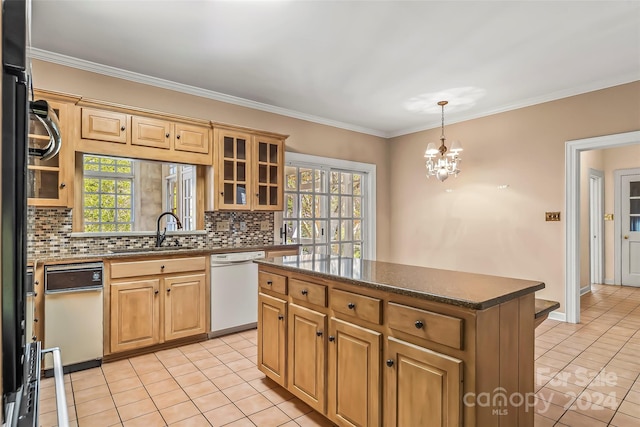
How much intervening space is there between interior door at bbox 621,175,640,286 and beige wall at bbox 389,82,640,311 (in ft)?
10.4

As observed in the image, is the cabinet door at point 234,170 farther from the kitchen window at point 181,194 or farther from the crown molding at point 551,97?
the crown molding at point 551,97

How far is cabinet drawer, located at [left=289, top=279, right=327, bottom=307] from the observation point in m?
2.06

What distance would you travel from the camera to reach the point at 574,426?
81.4 inches

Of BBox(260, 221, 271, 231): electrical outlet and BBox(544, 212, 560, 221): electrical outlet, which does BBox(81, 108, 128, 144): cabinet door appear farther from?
BBox(544, 212, 560, 221): electrical outlet

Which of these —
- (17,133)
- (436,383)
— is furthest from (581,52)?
(17,133)

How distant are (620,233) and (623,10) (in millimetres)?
5198

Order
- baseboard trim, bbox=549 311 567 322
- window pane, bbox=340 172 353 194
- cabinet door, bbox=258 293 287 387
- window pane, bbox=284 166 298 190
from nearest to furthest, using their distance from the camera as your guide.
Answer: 1. cabinet door, bbox=258 293 287 387
2. baseboard trim, bbox=549 311 567 322
3. window pane, bbox=284 166 298 190
4. window pane, bbox=340 172 353 194

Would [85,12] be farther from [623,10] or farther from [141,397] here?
[623,10]

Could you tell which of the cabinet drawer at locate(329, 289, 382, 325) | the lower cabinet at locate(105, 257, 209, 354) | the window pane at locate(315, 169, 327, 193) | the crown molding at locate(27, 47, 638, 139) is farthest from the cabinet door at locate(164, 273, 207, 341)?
the window pane at locate(315, 169, 327, 193)

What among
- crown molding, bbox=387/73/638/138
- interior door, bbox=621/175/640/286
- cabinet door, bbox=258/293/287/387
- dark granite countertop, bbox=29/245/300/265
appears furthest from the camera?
interior door, bbox=621/175/640/286

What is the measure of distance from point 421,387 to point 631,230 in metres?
6.73

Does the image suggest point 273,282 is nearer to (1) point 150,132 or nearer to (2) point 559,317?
(1) point 150,132

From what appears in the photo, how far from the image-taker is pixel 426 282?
1.73 metres

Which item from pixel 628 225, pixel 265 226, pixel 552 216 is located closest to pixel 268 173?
pixel 265 226
